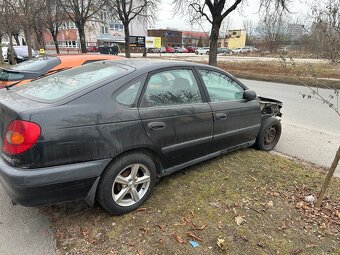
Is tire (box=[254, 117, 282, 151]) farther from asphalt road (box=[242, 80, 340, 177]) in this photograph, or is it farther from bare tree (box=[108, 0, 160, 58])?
bare tree (box=[108, 0, 160, 58])

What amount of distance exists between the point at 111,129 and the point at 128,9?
24.2 metres

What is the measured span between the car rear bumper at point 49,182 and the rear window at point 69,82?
679mm

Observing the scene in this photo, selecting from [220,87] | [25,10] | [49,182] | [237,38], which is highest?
[25,10]

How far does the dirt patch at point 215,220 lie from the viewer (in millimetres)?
2531

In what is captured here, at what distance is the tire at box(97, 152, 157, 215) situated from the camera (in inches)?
107

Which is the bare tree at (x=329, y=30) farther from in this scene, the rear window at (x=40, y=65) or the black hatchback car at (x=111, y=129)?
the rear window at (x=40, y=65)

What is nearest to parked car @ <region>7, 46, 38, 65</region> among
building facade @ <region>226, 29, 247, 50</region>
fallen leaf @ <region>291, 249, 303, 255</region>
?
fallen leaf @ <region>291, 249, 303, 255</region>

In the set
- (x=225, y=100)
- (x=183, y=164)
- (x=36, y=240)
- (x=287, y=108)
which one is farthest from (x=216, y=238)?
(x=287, y=108)

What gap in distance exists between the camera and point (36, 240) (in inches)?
104

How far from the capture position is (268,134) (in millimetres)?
4926

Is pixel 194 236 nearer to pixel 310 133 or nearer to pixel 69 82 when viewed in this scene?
pixel 69 82

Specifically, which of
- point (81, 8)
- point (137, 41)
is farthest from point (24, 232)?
point (137, 41)

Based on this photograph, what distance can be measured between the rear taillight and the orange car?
3529 millimetres

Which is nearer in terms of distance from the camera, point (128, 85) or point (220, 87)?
point (128, 85)
